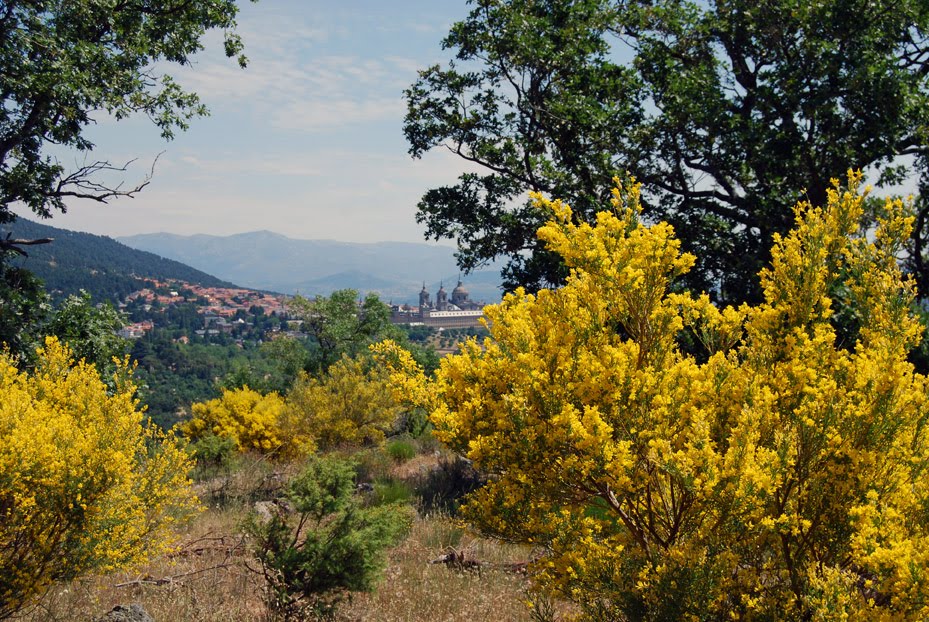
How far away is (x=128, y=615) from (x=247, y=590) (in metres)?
1.32

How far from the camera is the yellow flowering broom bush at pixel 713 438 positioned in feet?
9.75

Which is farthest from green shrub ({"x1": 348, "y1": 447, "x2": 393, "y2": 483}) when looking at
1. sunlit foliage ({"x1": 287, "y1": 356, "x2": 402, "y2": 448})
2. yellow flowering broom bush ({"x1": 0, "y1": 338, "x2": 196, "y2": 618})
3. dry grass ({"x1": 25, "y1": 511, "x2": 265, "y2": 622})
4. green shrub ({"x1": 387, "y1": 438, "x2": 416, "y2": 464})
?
yellow flowering broom bush ({"x1": 0, "y1": 338, "x2": 196, "y2": 618})

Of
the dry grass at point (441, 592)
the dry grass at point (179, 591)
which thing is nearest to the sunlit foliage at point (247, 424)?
the dry grass at point (179, 591)

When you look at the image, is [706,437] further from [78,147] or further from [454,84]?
[78,147]

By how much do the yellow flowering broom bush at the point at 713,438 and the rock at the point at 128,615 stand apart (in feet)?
10.1

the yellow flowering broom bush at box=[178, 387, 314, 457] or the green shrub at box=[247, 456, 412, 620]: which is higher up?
the green shrub at box=[247, 456, 412, 620]

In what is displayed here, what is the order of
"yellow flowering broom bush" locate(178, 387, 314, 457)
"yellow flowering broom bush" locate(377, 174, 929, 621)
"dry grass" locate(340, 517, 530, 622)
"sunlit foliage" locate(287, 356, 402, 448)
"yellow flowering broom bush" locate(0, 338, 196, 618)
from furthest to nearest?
1. "yellow flowering broom bush" locate(178, 387, 314, 457)
2. "sunlit foliage" locate(287, 356, 402, 448)
3. "dry grass" locate(340, 517, 530, 622)
4. "yellow flowering broom bush" locate(0, 338, 196, 618)
5. "yellow flowering broom bush" locate(377, 174, 929, 621)

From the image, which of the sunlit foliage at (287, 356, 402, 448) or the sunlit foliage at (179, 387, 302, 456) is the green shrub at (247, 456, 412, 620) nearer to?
the sunlit foliage at (287, 356, 402, 448)

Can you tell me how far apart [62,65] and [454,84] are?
22.4 ft

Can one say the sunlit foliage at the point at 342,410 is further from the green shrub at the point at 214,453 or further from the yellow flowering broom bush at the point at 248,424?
the green shrub at the point at 214,453

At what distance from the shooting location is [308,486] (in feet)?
19.2

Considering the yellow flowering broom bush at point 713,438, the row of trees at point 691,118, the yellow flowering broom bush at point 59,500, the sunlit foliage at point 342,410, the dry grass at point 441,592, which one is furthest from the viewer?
the sunlit foliage at point 342,410

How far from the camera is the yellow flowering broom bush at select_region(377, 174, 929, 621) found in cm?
297

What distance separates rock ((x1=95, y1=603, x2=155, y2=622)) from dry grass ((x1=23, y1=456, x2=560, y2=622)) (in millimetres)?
279
